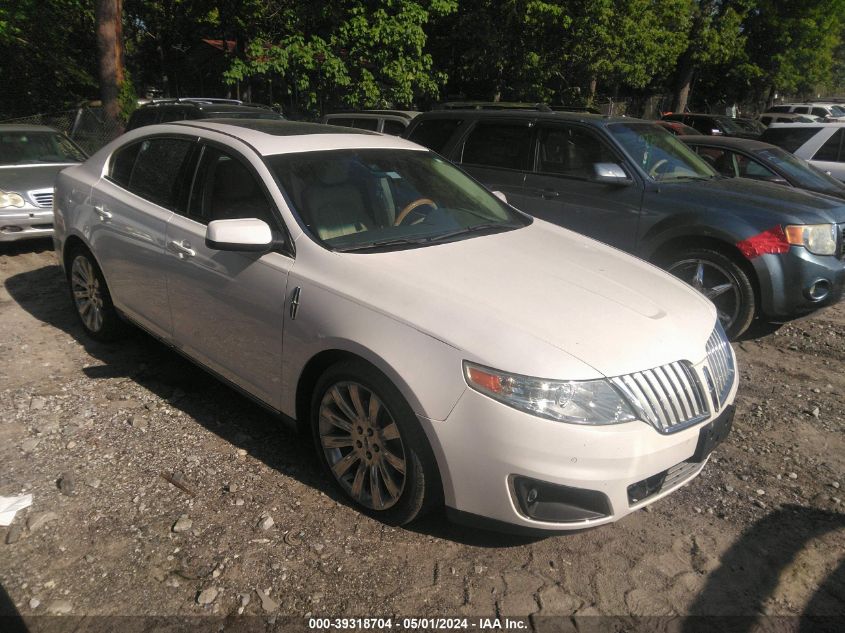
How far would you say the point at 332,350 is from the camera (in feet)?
9.87

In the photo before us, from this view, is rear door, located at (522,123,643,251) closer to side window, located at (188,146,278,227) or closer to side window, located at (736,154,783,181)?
side window, located at (736,154,783,181)

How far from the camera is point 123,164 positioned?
463 cm

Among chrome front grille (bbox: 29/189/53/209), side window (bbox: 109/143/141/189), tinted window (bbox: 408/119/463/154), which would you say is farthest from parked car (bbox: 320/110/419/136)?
side window (bbox: 109/143/141/189)

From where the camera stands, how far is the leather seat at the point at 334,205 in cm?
337

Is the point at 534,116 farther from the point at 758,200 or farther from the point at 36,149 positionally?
the point at 36,149

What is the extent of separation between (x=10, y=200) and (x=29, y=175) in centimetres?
60

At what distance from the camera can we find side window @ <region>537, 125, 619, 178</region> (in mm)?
6219

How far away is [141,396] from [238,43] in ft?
59.9

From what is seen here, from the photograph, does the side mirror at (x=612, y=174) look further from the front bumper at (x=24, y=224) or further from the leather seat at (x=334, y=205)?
the front bumper at (x=24, y=224)

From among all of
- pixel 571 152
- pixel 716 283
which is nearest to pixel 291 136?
pixel 571 152

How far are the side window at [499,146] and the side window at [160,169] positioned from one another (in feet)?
11.2

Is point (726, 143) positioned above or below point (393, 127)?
above

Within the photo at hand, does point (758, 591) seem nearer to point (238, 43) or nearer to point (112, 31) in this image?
point (112, 31)

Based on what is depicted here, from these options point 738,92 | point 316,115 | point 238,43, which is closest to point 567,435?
point 316,115
